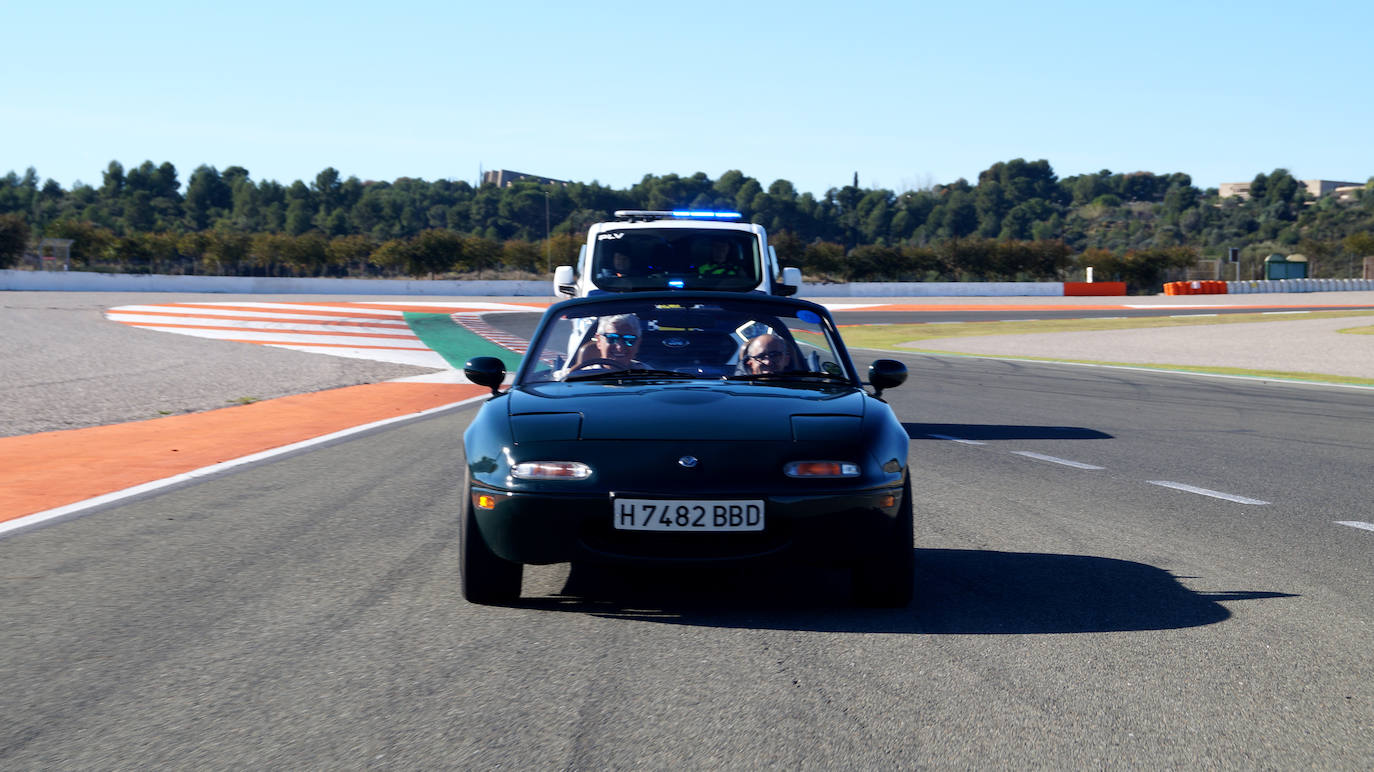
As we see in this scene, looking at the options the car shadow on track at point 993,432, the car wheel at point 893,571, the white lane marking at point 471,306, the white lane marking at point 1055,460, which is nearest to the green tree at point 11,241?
the white lane marking at point 471,306

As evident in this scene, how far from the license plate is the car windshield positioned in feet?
4.39

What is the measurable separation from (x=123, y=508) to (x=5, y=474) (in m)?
2.03

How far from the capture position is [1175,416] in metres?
14.4

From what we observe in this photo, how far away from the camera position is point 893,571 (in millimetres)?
4957

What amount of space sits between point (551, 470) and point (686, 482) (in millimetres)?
500

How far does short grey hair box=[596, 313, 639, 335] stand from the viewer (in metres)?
6.30

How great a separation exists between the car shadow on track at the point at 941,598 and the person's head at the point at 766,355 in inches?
36.7

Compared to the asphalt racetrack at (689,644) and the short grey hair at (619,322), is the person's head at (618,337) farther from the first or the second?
the asphalt racetrack at (689,644)

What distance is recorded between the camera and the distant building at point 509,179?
535 ft

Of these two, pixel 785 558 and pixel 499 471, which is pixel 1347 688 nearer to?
pixel 785 558

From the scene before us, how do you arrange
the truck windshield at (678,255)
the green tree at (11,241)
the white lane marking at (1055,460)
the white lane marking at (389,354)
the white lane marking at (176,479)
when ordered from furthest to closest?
1. the green tree at (11,241)
2. the white lane marking at (389,354)
3. the truck windshield at (678,255)
4. the white lane marking at (1055,460)
5. the white lane marking at (176,479)

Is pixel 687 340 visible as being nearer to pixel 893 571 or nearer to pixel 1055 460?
pixel 893 571

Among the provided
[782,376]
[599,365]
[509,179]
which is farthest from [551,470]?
[509,179]

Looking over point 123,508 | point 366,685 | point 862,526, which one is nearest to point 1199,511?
point 862,526
